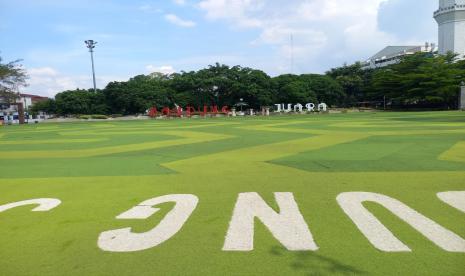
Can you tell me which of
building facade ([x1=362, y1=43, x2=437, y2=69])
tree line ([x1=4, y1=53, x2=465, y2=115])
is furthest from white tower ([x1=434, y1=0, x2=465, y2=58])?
building facade ([x1=362, y1=43, x2=437, y2=69])

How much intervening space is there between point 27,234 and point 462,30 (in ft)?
345

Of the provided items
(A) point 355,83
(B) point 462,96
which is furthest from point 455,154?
(A) point 355,83

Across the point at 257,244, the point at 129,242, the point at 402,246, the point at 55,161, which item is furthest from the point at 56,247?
the point at 55,161

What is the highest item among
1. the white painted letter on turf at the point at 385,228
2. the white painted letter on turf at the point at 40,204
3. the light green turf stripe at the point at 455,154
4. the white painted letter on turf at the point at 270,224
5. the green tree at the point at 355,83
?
the green tree at the point at 355,83

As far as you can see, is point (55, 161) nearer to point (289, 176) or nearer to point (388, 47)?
point (289, 176)

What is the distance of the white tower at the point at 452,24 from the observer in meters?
90.9

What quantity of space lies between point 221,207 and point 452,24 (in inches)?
4044

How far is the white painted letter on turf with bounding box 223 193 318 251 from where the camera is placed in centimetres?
499

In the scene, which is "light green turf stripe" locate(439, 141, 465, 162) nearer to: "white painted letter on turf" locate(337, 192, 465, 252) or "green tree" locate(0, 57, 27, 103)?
"white painted letter on turf" locate(337, 192, 465, 252)

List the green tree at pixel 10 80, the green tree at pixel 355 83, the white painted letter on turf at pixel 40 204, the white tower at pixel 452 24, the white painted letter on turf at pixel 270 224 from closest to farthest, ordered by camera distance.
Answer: the white painted letter on turf at pixel 270 224
the white painted letter on turf at pixel 40 204
the green tree at pixel 10 80
the green tree at pixel 355 83
the white tower at pixel 452 24

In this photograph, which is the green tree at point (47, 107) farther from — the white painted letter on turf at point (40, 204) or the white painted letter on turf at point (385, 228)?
the white painted letter on turf at point (385, 228)

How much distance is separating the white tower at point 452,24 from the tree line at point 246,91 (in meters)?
18.4

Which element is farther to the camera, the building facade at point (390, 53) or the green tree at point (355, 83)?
the building facade at point (390, 53)

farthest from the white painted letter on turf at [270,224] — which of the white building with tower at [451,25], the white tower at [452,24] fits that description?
the white tower at [452,24]
